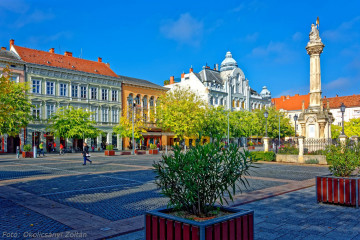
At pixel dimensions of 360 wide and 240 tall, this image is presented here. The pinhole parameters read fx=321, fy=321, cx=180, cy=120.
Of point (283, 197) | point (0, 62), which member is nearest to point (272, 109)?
point (0, 62)

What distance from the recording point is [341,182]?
8703 millimetres

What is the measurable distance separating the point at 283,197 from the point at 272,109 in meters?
62.3

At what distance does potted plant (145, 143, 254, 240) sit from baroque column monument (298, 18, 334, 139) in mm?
24196

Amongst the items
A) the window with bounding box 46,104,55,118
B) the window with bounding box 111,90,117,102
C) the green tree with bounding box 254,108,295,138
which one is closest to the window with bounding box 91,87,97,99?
the window with bounding box 111,90,117,102

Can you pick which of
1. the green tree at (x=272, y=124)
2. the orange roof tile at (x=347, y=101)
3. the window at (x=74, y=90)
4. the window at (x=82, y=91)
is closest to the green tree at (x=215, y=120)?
the green tree at (x=272, y=124)

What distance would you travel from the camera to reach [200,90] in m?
66.9

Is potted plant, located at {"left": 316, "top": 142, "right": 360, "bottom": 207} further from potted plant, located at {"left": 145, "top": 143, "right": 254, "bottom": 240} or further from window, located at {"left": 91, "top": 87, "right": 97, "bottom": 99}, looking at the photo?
window, located at {"left": 91, "top": 87, "right": 97, "bottom": 99}

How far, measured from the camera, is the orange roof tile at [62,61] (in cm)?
4497

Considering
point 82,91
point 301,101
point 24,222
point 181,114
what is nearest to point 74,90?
point 82,91

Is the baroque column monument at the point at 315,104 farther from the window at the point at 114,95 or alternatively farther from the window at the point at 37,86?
the window at the point at 37,86

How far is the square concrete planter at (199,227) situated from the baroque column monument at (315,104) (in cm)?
2434

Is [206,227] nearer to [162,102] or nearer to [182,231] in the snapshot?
[182,231]

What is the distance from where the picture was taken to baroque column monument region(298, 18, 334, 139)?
26.6 meters

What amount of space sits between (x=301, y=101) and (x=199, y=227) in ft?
319
